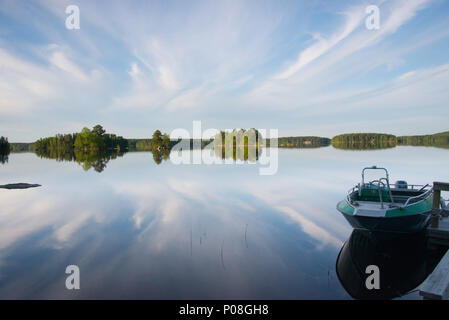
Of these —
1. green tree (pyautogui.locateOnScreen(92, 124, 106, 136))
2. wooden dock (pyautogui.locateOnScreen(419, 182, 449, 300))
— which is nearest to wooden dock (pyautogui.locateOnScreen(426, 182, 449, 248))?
wooden dock (pyautogui.locateOnScreen(419, 182, 449, 300))

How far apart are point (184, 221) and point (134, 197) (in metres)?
7.89

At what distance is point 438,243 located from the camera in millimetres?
10969

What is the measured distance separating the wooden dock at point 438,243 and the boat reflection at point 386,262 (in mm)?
587

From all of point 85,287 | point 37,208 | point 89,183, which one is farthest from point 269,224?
point 89,183

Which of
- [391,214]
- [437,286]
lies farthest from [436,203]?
[437,286]

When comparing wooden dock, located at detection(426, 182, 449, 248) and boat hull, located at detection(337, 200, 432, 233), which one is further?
wooden dock, located at detection(426, 182, 449, 248)

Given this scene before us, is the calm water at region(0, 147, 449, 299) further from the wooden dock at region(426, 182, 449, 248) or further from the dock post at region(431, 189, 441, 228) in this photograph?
the dock post at region(431, 189, 441, 228)

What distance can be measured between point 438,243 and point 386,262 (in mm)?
3615

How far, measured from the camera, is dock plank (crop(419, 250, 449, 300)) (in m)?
5.60

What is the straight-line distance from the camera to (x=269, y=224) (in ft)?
44.5

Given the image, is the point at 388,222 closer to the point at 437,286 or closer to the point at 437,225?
the point at 437,225

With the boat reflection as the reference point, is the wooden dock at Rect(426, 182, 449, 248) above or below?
above

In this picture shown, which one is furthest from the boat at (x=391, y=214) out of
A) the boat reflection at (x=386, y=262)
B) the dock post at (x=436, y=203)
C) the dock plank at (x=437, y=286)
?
the dock plank at (x=437, y=286)

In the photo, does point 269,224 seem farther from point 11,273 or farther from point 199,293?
point 11,273
